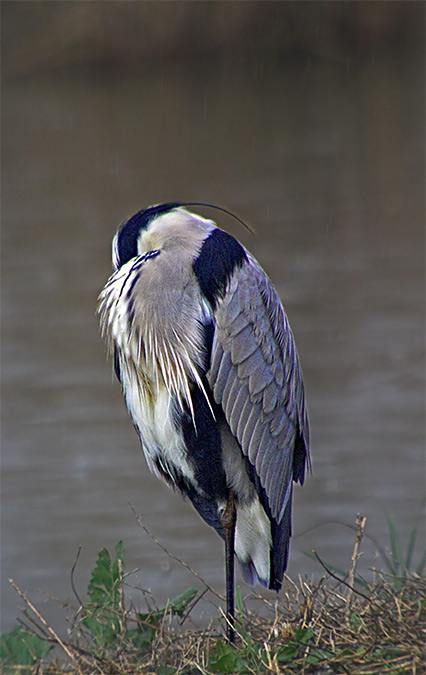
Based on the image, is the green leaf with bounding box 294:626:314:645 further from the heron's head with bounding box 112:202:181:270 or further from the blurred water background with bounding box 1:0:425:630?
the blurred water background with bounding box 1:0:425:630

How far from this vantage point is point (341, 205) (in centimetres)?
1162

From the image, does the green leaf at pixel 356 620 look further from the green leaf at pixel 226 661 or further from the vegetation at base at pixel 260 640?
the green leaf at pixel 226 661

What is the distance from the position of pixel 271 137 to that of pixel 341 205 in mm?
4327

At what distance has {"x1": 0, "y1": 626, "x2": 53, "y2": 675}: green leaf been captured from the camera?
325 cm

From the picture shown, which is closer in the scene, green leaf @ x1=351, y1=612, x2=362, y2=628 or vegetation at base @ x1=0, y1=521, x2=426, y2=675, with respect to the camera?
vegetation at base @ x1=0, y1=521, x2=426, y2=675

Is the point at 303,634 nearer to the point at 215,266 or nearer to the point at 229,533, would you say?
the point at 229,533

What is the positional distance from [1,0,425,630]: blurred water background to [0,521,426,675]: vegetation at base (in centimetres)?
131

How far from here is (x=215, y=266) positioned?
3205mm

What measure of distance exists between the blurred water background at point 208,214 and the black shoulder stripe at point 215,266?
1.71 metres

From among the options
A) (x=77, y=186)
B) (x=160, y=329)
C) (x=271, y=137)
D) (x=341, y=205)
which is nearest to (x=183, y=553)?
(x=160, y=329)

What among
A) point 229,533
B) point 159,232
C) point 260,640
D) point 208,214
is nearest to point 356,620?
point 260,640

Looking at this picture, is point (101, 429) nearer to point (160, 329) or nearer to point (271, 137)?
point (160, 329)

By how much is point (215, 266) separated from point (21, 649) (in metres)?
1.24

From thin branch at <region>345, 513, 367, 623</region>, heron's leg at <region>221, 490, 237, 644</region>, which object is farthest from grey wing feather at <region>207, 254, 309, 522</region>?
thin branch at <region>345, 513, 367, 623</region>
